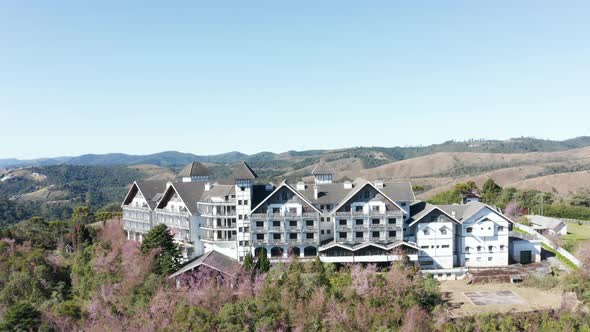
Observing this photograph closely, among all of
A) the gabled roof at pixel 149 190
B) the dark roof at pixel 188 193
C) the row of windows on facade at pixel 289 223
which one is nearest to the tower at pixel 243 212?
the row of windows on facade at pixel 289 223

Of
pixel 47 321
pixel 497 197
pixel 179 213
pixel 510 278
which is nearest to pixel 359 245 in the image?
pixel 510 278

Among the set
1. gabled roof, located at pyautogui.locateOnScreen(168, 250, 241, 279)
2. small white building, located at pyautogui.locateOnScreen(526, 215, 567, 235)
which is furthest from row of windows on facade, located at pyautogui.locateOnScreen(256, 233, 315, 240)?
small white building, located at pyautogui.locateOnScreen(526, 215, 567, 235)

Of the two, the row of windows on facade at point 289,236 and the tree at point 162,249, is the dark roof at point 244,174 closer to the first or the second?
the row of windows on facade at point 289,236

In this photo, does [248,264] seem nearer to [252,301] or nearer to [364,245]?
[252,301]

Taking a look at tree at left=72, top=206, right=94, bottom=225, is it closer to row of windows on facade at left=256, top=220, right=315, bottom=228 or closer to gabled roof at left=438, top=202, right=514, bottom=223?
row of windows on facade at left=256, top=220, right=315, bottom=228

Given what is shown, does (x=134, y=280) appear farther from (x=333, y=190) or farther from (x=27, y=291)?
(x=333, y=190)

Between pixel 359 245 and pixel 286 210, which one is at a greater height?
pixel 286 210

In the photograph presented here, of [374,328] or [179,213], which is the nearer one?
[374,328]
